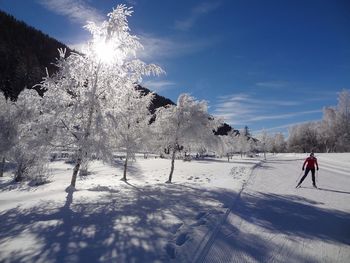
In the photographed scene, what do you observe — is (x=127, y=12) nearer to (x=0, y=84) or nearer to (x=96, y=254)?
(x=96, y=254)

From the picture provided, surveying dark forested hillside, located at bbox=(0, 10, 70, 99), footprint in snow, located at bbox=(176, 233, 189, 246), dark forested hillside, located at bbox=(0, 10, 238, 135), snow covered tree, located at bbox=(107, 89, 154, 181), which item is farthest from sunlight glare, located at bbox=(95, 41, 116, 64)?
dark forested hillside, located at bbox=(0, 10, 70, 99)

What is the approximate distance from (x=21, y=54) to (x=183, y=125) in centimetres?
10797

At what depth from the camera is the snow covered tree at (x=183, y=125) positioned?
851 inches

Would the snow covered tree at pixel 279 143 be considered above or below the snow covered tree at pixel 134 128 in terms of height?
above

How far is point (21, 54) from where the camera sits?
347 feet

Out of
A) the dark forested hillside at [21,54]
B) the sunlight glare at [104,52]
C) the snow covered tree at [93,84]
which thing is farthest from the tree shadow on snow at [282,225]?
the dark forested hillside at [21,54]

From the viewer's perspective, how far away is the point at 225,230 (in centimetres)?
658

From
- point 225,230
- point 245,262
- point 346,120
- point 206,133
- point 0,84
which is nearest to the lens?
point 245,262

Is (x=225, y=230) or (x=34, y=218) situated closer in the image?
(x=225, y=230)

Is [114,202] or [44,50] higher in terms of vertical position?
[44,50]

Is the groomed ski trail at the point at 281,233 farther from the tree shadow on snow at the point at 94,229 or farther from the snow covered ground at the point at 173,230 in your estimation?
the tree shadow on snow at the point at 94,229

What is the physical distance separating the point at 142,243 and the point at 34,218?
3.91 meters

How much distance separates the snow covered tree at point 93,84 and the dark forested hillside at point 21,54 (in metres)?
74.8

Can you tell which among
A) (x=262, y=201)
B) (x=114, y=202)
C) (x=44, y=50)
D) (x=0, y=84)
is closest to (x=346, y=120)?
(x=262, y=201)
